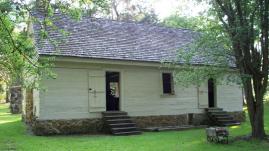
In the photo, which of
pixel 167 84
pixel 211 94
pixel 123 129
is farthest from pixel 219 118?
pixel 123 129

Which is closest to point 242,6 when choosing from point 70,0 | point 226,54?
point 226,54

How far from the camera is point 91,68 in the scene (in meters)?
17.9

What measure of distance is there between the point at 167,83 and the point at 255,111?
263 inches

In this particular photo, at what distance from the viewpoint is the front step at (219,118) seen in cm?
2092

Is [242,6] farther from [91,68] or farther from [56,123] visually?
[56,123]

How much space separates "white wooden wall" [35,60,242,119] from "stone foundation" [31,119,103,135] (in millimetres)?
226

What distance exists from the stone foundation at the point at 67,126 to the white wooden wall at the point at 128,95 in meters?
0.23

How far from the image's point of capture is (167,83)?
20.8 metres

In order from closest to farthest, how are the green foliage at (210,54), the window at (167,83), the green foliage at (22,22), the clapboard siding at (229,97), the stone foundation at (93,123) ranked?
1. the green foliage at (22,22)
2. the green foliage at (210,54)
3. the stone foundation at (93,123)
4. the window at (167,83)
5. the clapboard siding at (229,97)

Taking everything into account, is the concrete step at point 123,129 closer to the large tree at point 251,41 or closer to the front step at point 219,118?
the large tree at point 251,41

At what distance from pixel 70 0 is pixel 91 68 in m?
9.68

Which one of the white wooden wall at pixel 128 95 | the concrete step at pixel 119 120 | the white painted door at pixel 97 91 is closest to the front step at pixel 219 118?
the white wooden wall at pixel 128 95

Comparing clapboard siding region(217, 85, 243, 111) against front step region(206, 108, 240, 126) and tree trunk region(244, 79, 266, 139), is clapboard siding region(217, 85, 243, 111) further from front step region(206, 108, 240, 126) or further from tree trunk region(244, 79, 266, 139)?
tree trunk region(244, 79, 266, 139)

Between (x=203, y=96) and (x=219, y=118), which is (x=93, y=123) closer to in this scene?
(x=203, y=96)
